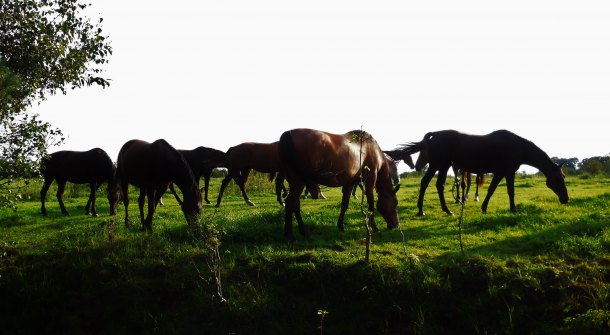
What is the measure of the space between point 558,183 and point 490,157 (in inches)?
77.9

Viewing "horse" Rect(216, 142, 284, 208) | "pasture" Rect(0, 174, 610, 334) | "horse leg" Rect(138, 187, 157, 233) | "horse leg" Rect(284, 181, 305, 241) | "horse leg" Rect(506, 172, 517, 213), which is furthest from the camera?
"horse" Rect(216, 142, 284, 208)

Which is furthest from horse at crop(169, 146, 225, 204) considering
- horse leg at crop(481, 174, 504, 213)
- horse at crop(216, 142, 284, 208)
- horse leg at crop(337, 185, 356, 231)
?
horse leg at crop(481, 174, 504, 213)

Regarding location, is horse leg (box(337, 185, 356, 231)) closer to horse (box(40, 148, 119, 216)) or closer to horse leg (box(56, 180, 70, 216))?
horse (box(40, 148, 119, 216))

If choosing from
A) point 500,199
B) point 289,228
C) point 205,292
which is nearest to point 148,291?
point 205,292

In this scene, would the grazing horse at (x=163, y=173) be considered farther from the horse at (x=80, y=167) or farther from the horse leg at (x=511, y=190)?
the horse leg at (x=511, y=190)

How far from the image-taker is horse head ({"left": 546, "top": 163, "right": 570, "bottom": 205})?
1132 cm

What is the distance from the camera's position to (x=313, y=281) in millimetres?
6648

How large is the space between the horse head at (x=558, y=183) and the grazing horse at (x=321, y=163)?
514cm

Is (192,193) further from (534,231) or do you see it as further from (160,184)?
(534,231)

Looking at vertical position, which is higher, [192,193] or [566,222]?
[192,193]

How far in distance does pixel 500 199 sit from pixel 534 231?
5684 mm

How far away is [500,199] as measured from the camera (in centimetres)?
1362

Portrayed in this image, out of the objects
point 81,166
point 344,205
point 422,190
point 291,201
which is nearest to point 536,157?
point 422,190

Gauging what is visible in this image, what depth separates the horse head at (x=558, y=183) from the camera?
11.3m
